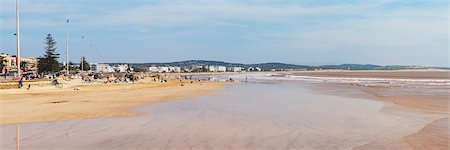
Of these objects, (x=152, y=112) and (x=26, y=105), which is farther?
(x=26, y=105)

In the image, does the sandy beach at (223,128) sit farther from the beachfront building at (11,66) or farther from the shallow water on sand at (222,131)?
the beachfront building at (11,66)

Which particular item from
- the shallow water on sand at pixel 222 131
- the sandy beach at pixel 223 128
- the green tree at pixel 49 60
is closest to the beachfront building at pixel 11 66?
the green tree at pixel 49 60

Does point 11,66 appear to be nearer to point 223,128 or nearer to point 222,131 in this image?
point 223,128

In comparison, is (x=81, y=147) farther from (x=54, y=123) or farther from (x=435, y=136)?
(x=435, y=136)

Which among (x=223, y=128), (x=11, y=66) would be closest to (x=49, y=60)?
(x=11, y=66)

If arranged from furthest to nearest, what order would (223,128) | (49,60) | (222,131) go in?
(49,60), (223,128), (222,131)

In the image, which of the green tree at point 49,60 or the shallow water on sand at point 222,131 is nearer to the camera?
the shallow water on sand at point 222,131

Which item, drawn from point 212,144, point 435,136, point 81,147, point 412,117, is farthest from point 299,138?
point 412,117

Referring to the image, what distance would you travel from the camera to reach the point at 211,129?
10570 mm

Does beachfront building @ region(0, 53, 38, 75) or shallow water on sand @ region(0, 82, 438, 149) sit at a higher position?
beachfront building @ region(0, 53, 38, 75)

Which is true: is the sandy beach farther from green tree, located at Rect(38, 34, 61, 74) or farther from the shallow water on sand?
green tree, located at Rect(38, 34, 61, 74)

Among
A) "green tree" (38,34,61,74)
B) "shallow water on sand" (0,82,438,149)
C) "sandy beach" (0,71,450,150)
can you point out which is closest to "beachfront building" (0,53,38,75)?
"green tree" (38,34,61,74)

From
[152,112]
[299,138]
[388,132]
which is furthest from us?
[152,112]

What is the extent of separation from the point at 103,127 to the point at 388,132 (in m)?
7.30
